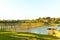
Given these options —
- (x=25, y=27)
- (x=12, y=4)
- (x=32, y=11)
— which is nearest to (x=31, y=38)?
(x=25, y=27)

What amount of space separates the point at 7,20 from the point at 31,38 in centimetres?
58

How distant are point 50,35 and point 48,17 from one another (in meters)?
0.34

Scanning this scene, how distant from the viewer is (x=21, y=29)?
3.29 meters

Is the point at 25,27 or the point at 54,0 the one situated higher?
the point at 54,0

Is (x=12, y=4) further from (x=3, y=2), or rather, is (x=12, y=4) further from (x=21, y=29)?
(x=21, y=29)

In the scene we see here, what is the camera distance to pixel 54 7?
11.1 ft

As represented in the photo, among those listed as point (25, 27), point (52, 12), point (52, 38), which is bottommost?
point (52, 38)

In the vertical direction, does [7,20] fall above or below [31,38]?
above

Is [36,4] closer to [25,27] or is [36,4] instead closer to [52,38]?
[25,27]

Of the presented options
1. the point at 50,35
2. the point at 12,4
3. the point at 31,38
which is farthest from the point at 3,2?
the point at 50,35

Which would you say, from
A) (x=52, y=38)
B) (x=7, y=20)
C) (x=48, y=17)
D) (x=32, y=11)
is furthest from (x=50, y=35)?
(x=7, y=20)

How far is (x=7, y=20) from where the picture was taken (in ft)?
A: 11.1

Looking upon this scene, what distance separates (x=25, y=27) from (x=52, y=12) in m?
0.58

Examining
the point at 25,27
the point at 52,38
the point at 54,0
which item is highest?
the point at 54,0
